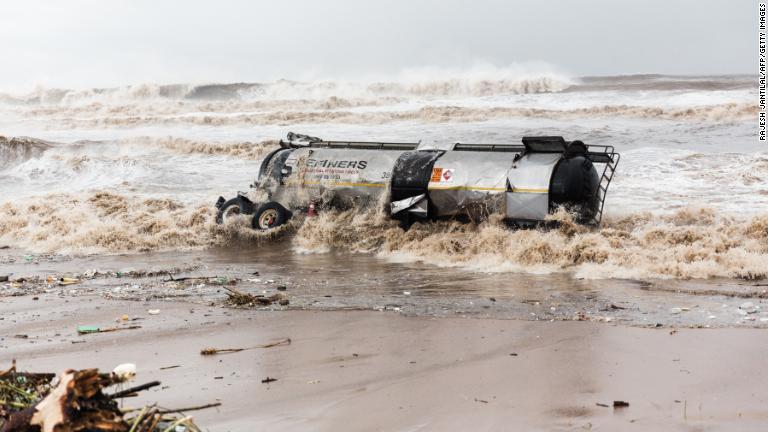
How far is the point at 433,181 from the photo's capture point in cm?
1395

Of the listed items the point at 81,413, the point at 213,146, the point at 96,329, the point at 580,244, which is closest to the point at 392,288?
the point at 580,244

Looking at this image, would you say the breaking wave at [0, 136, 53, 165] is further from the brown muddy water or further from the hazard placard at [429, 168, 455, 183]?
the hazard placard at [429, 168, 455, 183]

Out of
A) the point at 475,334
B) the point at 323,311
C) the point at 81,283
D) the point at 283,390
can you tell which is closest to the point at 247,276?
the point at 81,283

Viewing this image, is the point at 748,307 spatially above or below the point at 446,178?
below

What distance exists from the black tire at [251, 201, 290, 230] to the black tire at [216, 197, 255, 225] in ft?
1.67

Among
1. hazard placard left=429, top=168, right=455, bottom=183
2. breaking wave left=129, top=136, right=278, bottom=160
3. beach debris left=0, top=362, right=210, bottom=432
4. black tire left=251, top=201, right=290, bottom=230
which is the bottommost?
black tire left=251, top=201, right=290, bottom=230

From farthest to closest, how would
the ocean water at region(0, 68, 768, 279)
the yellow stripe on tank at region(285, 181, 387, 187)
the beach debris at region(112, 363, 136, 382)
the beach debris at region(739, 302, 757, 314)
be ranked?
the yellow stripe on tank at region(285, 181, 387, 187) → the ocean water at region(0, 68, 768, 279) → the beach debris at region(739, 302, 757, 314) → the beach debris at region(112, 363, 136, 382)

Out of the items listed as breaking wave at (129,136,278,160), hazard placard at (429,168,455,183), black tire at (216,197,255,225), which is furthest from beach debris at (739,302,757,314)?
breaking wave at (129,136,278,160)

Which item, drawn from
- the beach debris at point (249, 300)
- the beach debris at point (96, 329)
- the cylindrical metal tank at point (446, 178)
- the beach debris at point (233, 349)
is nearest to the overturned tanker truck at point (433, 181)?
the cylindrical metal tank at point (446, 178)

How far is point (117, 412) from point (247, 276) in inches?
321

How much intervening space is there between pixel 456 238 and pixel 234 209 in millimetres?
5141

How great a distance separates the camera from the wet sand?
196 inches

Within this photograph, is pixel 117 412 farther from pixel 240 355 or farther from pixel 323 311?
pixel 323 311

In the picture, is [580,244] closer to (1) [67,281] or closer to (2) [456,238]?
(2) [456,238]
